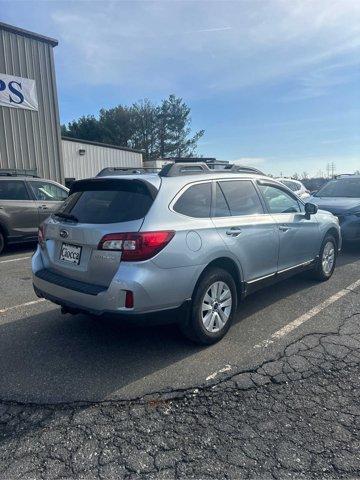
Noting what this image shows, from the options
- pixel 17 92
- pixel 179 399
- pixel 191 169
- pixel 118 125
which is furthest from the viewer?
pixel 118 125

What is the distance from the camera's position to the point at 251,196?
182 inches

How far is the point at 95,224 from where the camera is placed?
344 centimetres

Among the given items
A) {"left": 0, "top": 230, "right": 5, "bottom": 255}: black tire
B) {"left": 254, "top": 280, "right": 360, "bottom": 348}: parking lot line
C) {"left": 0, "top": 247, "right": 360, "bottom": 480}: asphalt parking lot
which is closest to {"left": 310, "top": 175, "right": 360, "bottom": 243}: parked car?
{"left": 254, "top": 280, "right": 360, "bottom": 348}: parking lot line

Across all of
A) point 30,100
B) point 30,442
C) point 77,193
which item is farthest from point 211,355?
point 30,100

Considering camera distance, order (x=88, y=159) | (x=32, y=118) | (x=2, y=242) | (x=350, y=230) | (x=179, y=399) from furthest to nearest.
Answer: (x=88, y=159) → (x=32, y=118) → (x=2, y=242) → (x=350, y=230) → (x=179, y=399)

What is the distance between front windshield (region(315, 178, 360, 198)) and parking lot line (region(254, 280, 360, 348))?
414 centimetres

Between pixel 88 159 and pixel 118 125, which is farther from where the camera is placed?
pixel 118 125

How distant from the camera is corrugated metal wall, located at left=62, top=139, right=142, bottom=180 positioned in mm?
20889

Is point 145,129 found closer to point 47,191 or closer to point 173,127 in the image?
point 173,127

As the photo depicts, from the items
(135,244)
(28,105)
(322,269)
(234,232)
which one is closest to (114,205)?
(135,244)

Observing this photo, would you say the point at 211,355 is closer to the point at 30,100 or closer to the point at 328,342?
the point at 328,342

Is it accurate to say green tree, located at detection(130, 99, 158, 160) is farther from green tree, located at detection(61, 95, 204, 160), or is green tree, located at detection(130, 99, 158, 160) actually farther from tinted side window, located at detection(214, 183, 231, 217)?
tinted side window, located at detection(214, 183, 231, 217)

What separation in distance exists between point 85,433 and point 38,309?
2.63 meters

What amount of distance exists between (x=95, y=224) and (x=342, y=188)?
800cm
